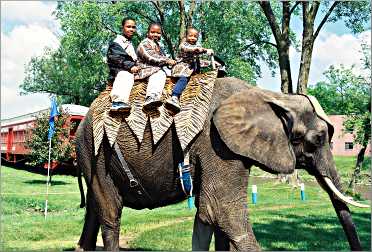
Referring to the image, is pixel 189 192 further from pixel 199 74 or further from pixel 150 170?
pixel 199 74

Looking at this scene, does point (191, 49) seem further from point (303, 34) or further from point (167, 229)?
point (303, 34)

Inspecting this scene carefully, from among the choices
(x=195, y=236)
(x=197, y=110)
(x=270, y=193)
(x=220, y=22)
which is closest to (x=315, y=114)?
(x=197, y=110)

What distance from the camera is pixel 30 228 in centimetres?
1017

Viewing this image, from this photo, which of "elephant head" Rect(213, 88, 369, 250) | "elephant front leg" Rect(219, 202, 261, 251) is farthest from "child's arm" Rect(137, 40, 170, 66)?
"elephant front leg" Rect(219, 202, 261, 251)

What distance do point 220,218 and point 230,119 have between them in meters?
0.98

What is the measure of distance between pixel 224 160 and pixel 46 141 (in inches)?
Answer: 770

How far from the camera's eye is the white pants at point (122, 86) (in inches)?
213

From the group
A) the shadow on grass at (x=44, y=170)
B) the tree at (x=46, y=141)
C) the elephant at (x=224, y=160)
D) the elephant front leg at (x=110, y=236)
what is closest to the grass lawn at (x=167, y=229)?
the elephant front leg at (x=110, y=236)

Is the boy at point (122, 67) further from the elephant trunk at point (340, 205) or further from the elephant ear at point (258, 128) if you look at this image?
the elephant trunk at point (340, 205)

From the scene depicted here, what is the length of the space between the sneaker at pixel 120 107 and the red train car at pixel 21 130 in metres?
19.0

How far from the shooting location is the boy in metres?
5.39

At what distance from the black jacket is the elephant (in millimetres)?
640

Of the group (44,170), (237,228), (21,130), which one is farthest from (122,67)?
(21,130)

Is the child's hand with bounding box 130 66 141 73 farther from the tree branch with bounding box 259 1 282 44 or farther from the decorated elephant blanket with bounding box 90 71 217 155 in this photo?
the tree branch with bounding box 259 1 282 44
